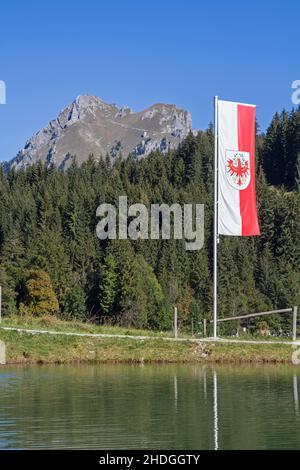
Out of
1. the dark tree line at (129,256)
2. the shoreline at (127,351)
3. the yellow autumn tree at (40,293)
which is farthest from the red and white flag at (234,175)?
the yellow autumn tree at (40,293)

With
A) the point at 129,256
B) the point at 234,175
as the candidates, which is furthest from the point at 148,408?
the point at 129,256

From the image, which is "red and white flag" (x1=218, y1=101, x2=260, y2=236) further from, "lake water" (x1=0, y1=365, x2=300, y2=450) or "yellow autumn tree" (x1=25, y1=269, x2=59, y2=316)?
"yellow autumn tree" (x1=25, y1=269, x2=59, y2=316)

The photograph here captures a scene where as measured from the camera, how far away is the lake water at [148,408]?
16.1m

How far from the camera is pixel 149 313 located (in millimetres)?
109500

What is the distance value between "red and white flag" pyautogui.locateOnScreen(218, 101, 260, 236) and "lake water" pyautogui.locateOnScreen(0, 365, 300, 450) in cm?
776

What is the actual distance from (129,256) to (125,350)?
8325 cm

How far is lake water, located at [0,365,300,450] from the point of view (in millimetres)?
16141

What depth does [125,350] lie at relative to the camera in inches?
1261

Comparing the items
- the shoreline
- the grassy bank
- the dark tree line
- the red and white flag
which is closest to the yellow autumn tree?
the dark tree line
